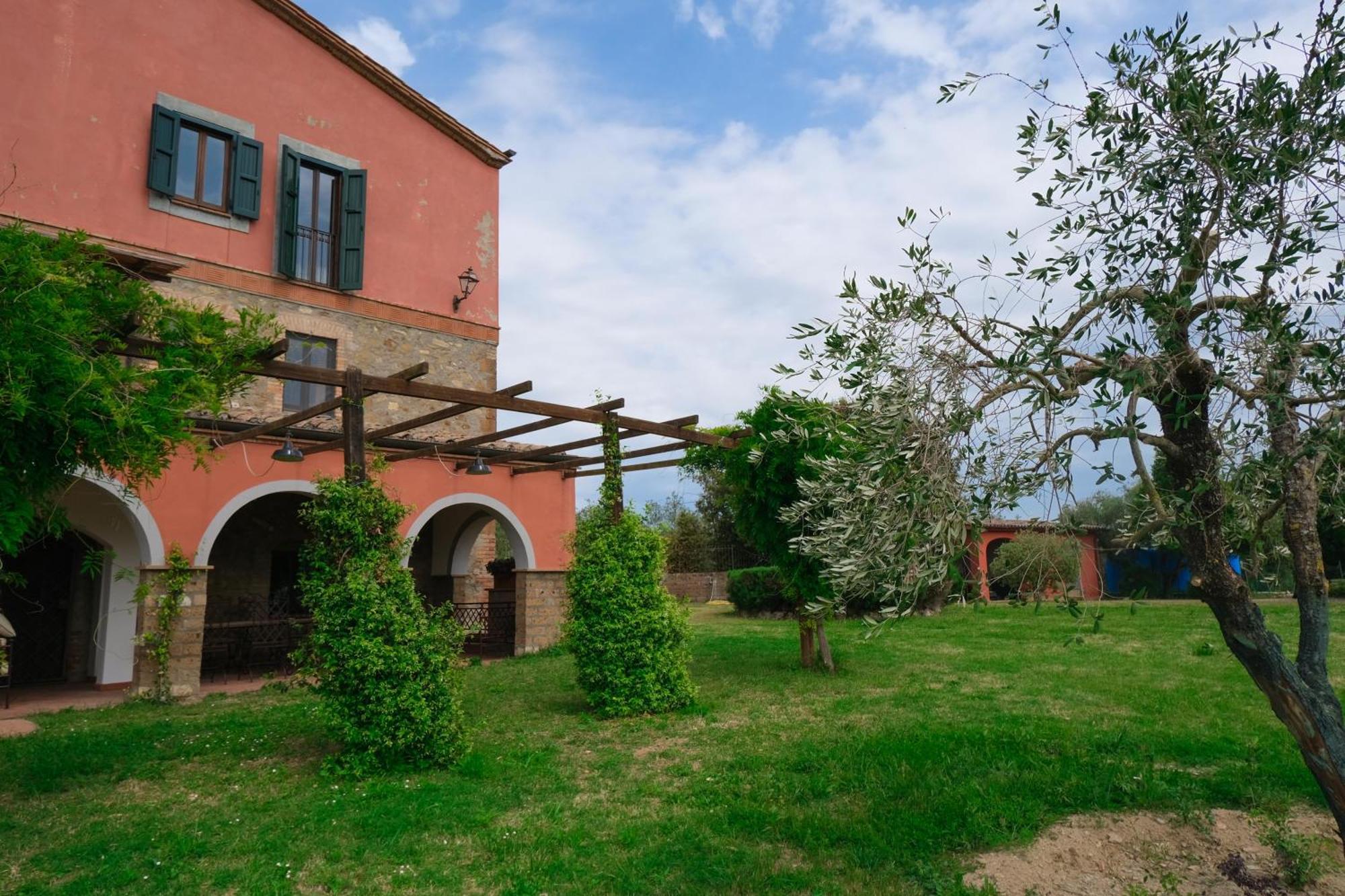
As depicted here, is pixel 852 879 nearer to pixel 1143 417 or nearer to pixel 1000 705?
pixel 1143 417

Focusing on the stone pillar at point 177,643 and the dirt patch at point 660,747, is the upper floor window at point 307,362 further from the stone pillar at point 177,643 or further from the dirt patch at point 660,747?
the dirt patch at point 660,747

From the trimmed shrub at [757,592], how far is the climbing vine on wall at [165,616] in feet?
43.2

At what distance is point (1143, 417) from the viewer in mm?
3410

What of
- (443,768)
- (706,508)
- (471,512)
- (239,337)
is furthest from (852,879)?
(706,508)

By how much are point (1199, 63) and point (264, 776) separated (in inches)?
298

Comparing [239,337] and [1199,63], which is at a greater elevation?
[1199,63]

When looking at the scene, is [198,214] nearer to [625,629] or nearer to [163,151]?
[163,151]

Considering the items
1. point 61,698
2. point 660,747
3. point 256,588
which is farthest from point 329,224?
point 660,747

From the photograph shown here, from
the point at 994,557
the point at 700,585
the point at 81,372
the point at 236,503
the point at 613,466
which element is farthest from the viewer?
the point at 700,585

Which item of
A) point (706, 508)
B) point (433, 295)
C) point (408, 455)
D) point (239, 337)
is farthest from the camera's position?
point (706, 508)

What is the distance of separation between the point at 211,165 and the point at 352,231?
212cm

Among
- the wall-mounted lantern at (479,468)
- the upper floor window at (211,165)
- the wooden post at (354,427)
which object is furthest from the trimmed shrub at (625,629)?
the upper floor window at (211,165)

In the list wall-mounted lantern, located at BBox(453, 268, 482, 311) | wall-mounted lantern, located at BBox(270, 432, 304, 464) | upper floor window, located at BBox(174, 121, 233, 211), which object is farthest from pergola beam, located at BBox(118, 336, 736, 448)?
wall-mounted lantern, located at BBox(453, 268, 482, 311)

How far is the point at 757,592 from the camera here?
20922 millimetres
